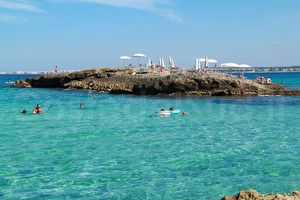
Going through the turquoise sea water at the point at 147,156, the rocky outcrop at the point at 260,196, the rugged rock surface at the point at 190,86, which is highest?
the rugged rock surface at the point at 190,86

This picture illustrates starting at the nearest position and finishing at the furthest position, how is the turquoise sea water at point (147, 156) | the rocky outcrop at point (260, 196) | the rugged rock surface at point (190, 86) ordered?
the rocky outcrop at point (260, 196), the turquoise sea water at point (147, 156), the rugged rock surface at point (190, 86)

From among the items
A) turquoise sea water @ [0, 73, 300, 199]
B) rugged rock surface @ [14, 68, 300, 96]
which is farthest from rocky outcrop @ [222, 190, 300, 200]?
rugged rock surface @ [14, 68, 300, 96]

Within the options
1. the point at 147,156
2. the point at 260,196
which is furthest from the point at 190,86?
the point at 260,196

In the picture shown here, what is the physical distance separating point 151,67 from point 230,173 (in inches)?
2758

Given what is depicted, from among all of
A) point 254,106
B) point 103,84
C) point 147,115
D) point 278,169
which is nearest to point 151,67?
point 103,84

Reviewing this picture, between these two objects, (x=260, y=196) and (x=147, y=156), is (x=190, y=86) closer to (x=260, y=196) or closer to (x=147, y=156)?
(x=147, y=156)

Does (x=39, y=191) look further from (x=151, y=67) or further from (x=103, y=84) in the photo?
(x=151, y=67)

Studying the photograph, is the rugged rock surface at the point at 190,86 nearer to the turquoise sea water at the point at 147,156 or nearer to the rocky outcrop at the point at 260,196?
the turquoise sea water at the point at 147,156

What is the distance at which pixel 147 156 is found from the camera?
1997cm

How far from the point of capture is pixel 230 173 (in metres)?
16.8

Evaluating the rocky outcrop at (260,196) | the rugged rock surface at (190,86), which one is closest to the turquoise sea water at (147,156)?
the rocky outcrop at (260,196)

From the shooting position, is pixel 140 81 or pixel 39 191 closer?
pixel 39 191

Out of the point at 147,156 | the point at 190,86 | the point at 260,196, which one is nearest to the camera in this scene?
the point at 260,196

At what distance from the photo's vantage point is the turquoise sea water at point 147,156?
49.2 feet
